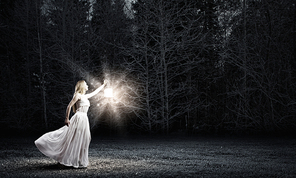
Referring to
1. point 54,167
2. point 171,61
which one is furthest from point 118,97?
point 54,167

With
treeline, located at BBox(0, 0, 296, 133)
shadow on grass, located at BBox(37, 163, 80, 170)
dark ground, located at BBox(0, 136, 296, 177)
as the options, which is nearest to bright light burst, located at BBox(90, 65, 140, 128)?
treeline, located at BBox(0, 0, 296, 133)

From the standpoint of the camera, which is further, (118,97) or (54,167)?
(118,97)

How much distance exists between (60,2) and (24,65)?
6.61 m

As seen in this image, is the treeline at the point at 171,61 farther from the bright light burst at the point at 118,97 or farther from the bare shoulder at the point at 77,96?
the bare shoulder at the point at 77,96

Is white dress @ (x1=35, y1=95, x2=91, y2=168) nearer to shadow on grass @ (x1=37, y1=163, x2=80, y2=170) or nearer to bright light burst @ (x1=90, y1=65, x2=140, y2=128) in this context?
shadow on grass @ (x1=37, y1=163, x2=80, y2=170)

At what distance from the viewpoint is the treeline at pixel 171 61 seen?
19.0 meters

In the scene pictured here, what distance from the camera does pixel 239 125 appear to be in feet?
66.4

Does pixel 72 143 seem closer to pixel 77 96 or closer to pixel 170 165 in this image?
pixel 77 96

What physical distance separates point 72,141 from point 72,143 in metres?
0.06

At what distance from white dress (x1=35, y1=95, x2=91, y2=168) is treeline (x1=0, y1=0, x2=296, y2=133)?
11.5 meters

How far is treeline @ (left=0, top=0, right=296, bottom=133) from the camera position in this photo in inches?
747

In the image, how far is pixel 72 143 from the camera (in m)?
8.79

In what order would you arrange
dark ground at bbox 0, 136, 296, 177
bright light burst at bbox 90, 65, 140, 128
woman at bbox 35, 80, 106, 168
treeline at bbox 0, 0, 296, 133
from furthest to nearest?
bright light burst at bbox 90, 65, 140, 128, treeline at bbox 0, 0, 296, 133, woman at bbox 35, 80, 106, 168, dark ground at bbox 0, 136, 296, 177

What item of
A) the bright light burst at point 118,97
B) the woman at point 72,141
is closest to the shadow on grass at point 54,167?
the woman at point 72,141
